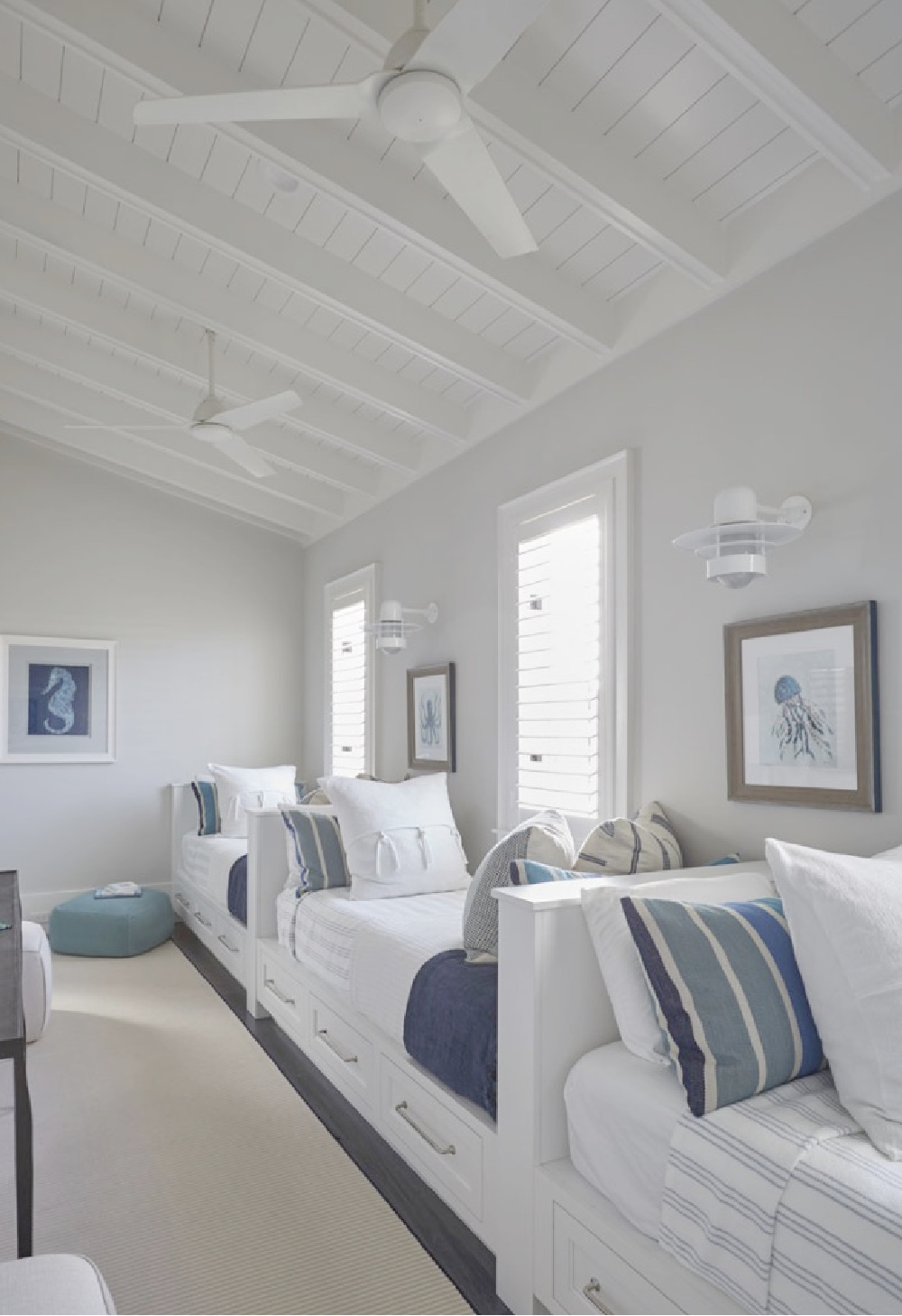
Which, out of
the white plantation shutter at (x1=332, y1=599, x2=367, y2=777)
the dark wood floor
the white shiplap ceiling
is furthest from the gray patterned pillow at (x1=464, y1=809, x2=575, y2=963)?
the white plantation shutter at (x1=332, y1=599, x2=367, y2=777)

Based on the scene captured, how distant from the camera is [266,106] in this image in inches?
72.5

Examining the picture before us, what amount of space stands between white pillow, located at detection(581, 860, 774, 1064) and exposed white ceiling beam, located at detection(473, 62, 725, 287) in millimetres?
1775

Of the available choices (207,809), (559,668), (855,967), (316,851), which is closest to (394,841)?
(316,851)

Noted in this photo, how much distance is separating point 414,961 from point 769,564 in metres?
1.52

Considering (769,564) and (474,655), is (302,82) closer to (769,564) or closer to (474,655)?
(769,564)

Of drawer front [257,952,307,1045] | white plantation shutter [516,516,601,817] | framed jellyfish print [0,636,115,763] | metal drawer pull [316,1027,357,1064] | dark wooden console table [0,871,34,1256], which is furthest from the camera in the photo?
framed jellyfish print [0,636,115,763]

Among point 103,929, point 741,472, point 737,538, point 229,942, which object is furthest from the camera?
point 103,929

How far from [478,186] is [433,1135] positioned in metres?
2.37

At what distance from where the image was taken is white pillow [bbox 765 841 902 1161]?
57.5 inches

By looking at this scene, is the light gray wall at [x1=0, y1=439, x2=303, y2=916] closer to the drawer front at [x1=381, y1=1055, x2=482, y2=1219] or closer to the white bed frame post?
the drawer front at [x1=381, y1=1055, x2=482, y2=1219]

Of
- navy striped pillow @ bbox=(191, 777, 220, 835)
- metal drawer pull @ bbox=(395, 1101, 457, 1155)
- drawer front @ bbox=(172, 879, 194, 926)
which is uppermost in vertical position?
navy striped pillow @ bbox=(191, 777, 220, 835)

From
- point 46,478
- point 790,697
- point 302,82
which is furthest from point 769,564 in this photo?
point 46,478

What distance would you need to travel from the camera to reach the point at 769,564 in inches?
98.5

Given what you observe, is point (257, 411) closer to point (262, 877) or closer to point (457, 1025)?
point (262, 877)
